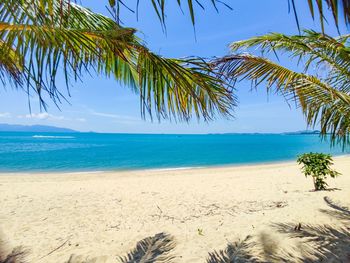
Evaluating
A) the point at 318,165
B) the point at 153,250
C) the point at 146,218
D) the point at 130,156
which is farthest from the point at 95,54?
the point at 130,156

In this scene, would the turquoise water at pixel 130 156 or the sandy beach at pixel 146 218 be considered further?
the turquoise water at pixel 130 156

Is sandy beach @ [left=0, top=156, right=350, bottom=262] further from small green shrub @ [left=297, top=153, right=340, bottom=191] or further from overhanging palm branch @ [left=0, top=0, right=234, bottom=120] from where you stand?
overhanging palm branch @ [left=0, top=0, right=234, bottom=120]

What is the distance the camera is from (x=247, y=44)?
3.91m

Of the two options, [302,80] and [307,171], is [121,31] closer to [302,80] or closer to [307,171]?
[302,80]

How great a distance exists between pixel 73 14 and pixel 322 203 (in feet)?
18.5

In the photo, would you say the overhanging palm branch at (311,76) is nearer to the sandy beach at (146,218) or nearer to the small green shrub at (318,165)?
the sandy beach at (146,218)

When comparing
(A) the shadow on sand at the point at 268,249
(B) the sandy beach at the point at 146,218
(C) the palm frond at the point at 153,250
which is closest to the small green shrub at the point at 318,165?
(B) the sandy beach at the point at 146,218

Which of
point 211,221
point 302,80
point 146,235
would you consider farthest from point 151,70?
point 211,221

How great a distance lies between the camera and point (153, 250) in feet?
11.9

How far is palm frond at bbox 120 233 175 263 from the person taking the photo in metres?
3.34

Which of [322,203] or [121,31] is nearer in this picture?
[121,31]

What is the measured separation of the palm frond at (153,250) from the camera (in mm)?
3339

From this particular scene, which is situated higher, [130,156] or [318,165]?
[318,165]

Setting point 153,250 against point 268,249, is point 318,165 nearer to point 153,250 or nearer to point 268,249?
point 268,249
